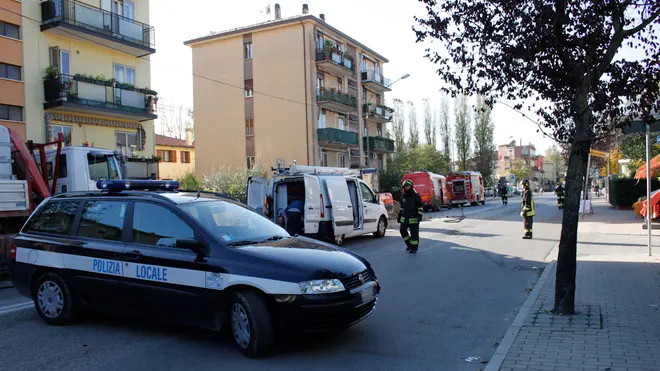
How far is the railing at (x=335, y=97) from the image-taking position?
1416 inches

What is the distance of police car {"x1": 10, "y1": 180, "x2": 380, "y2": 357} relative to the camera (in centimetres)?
487

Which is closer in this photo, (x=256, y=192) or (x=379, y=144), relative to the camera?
(x=256, y=192)

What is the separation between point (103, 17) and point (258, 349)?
2145 cm

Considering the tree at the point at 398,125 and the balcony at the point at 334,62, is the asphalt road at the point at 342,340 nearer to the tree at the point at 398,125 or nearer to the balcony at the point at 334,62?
the balcony at the point at 334,62

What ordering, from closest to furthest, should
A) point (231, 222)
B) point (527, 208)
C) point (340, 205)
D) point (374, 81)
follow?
1. point (231, 222)
2. point (340, 205)
3. point (527, 208)
4. point (374, 81)

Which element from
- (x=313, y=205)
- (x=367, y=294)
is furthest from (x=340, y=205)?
(x=367, y=294)

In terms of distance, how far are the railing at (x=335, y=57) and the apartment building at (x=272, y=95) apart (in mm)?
69

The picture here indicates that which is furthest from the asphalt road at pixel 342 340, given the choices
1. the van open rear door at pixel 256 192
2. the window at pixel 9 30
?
the window at pixel 9 30

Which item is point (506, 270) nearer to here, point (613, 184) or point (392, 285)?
point (392, 285)

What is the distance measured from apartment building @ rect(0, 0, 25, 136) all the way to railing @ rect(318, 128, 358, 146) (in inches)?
766

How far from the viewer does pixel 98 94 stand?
21.8 metres

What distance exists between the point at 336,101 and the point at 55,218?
31159 millimetres

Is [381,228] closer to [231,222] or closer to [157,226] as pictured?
[231,222]

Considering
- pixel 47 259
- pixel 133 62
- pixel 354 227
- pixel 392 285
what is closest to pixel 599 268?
pixel 392 285
